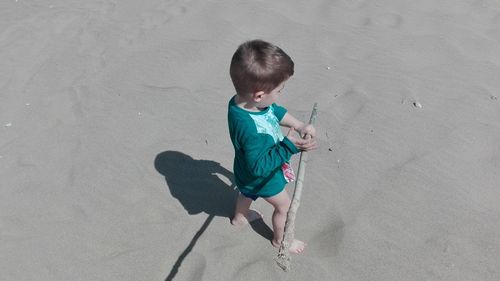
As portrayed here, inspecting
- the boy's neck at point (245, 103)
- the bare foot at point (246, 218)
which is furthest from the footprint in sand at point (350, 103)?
the boy's neck at point (245, 103)

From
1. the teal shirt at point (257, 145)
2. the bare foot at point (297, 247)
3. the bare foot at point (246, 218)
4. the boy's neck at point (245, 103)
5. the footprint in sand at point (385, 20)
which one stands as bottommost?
the bare foot at point (246, 218)

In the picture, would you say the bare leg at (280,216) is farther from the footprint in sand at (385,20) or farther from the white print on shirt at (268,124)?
the footprint in sand at (385,20)

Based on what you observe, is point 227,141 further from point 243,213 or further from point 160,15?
point 160,15

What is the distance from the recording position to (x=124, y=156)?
305 cm

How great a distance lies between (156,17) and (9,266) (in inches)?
110

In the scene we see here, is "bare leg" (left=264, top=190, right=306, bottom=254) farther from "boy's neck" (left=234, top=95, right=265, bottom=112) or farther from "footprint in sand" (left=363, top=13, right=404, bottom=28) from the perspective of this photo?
"footprint in sand" (left=363, top=13, right=404, bottom=28)

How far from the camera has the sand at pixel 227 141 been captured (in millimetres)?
2379

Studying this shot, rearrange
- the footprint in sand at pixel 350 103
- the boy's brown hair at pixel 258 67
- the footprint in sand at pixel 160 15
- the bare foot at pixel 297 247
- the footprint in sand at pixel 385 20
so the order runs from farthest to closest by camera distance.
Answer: the footprint in sand at pixel 160 15, the footprint in sand at pixel 385 20, the footprint in sand at pixel 350 103, the bare foot at pixel 297 247, the boy's brown hair at pixel 258 67

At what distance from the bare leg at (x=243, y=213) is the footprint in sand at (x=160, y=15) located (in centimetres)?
240

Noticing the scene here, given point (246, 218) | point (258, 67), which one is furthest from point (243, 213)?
point (258, 67)

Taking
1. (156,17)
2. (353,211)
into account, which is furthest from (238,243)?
(156,17)

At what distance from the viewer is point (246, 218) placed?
8.59 feet

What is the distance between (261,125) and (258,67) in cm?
28

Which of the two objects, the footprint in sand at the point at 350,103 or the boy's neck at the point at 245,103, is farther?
the footprint in sand at the point at 350,103
